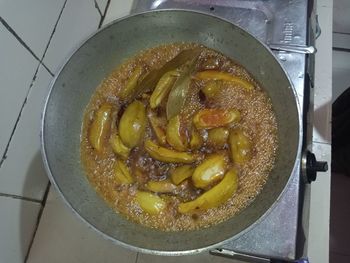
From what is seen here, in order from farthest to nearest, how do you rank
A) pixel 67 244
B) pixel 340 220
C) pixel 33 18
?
pixel 340 220 → pixel 67 244 → pixel 33 18

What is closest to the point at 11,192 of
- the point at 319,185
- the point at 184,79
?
the point at 184,79

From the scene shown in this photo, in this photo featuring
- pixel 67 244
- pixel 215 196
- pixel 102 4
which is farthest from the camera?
pixel 102 4

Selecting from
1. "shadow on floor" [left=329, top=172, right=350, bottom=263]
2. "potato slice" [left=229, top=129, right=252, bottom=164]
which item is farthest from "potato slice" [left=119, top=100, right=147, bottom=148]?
"shadow on floor" [left=329, top=172, right=350, bottom=263]

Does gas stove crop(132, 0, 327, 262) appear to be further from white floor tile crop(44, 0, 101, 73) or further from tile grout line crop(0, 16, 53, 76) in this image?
tile grout line crop(0, 16, 53, 76)

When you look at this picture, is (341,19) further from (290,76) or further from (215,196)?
(215,196)

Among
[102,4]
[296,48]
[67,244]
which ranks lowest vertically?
[67,244]

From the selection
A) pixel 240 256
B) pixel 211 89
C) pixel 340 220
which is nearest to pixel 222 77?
pixel 211 89
